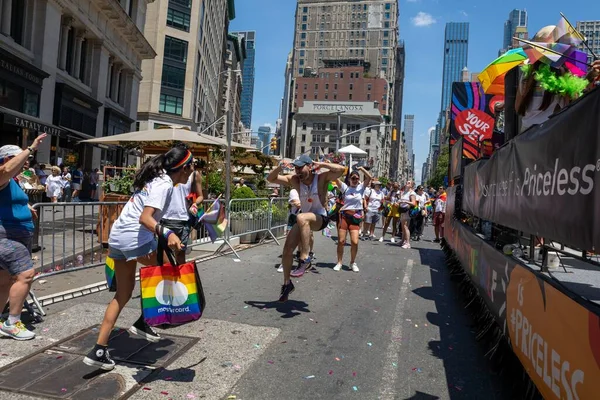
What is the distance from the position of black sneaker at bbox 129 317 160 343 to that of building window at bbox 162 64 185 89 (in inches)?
1870

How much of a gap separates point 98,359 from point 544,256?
3.60 m

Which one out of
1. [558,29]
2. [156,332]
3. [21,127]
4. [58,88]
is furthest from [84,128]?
[558,29]

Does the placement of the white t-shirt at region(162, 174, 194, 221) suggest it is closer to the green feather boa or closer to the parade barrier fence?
the parade barrier fence

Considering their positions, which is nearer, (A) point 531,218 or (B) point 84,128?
(A) point 531,218

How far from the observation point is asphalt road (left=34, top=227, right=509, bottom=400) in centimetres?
377

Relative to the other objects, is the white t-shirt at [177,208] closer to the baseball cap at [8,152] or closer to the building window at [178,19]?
the baseball cap at [8,152]

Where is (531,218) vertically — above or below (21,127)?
below

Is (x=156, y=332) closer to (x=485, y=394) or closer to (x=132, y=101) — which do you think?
(x=485, y=394)

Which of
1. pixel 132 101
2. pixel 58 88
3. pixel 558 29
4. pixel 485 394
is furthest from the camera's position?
pixel 132 101

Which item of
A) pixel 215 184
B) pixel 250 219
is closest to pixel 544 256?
pixel 250 219

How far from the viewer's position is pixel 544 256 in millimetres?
3766

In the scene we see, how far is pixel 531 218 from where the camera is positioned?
3461 mm

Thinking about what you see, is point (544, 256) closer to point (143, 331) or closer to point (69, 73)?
point (143, 331)

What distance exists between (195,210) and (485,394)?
168 inches
